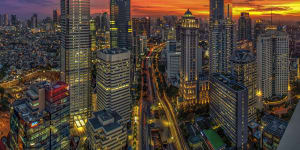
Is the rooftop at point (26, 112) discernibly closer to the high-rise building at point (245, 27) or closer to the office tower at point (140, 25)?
the high-rise building at point (245, 27)

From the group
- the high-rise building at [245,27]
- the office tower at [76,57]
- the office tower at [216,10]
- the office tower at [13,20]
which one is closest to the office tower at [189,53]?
the office tower at [76,57]

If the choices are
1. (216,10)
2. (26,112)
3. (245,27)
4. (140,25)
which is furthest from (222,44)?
(140,25)

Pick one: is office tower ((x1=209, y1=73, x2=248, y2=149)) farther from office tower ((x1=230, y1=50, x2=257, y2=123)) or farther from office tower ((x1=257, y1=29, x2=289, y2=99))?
office tower ((x1=257, y1=29, x2=289, y2=99))

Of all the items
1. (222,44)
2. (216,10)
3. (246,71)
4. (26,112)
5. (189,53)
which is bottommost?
(26,112)

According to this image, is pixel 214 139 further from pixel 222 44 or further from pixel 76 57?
pixel 222 44

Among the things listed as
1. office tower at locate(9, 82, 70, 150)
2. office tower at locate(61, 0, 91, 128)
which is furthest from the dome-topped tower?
office tower at locate(9, 82, 70, 150)

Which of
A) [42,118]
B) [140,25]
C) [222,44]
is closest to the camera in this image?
[42,118]

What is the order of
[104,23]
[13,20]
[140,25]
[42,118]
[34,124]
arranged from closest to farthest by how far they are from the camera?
1. [34,124]
2. [42,118]
3. [13,20]
4. [104,23]
5. [140,25]
